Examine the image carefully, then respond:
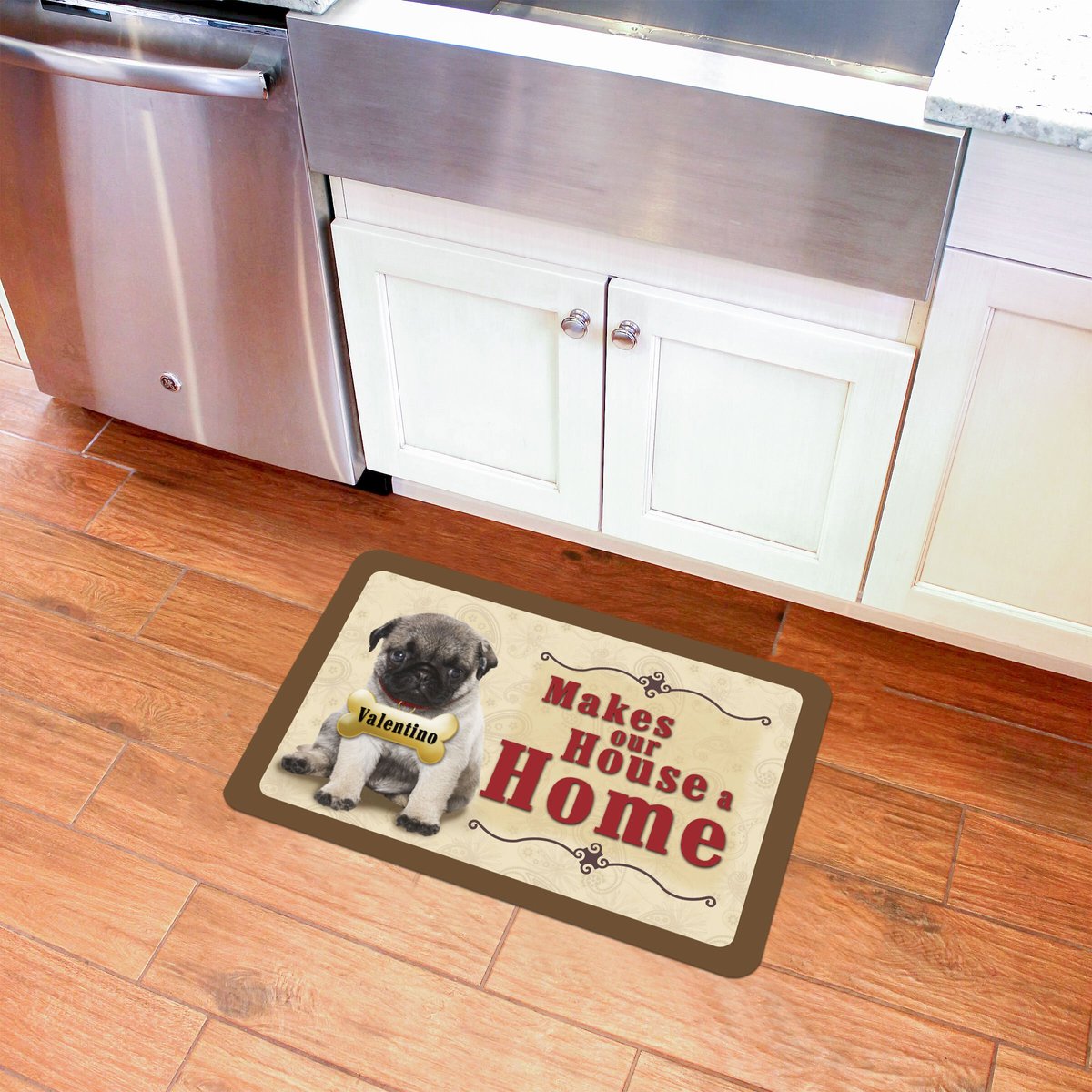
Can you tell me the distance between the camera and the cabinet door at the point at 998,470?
4.25ft

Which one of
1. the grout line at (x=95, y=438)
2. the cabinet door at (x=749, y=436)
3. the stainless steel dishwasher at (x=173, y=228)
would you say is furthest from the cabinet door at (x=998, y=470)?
the grout line at (x=95, y=438)

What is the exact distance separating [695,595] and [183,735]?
79 centimetres

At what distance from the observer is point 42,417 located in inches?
85.0

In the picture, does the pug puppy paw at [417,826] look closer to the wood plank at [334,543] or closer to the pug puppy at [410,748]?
the pug puppy at [410,748]

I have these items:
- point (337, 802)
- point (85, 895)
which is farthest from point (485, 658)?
point (85, 895)

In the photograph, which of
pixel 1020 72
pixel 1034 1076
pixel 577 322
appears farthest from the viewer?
pixel 577 322

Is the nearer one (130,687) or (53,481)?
(130,687)

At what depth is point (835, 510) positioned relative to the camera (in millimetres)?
1588

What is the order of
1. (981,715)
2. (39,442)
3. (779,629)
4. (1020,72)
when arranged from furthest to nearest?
1. (39,442)
2. (779,629)
3. (981,715)
4. (1020,72)

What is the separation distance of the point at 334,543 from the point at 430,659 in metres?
0.30

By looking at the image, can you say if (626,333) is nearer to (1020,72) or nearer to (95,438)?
(1020,72)

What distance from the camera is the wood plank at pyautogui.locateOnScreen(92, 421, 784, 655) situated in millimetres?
1854

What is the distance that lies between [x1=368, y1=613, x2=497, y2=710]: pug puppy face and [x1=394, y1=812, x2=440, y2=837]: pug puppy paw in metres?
0.18

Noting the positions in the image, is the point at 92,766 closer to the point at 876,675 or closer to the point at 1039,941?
the point at 876,675
